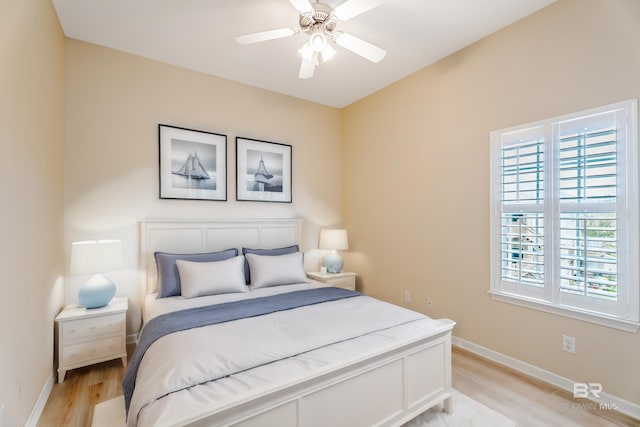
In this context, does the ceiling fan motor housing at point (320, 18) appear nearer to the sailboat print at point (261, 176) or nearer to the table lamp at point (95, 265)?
the sailboat print at point (261, 176)

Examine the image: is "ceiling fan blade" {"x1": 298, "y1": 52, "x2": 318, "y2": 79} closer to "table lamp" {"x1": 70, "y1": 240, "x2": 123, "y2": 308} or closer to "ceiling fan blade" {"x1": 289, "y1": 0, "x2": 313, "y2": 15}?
"ceiling fan blade" {"x1": 289, "y1": 0, "x2": 313, "y2": 15}

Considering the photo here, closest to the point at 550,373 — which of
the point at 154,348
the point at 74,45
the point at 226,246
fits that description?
the point at 154,348

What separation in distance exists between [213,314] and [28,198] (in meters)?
1.32

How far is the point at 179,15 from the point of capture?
243 cm

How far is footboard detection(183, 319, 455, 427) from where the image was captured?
1294 mm

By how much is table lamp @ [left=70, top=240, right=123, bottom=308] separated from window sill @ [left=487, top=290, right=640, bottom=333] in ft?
10.9

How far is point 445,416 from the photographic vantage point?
1.98m

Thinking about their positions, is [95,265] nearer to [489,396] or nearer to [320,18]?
[320,18]

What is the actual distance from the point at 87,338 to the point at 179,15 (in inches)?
108

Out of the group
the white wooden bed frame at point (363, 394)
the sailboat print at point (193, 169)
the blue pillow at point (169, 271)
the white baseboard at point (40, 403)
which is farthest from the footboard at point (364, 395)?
the sailboat print at point (193, 169)

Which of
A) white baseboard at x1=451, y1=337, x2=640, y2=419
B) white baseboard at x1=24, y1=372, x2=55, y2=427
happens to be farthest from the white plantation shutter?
white baseboard at x1=24, y1=372, x2=55, y2=427

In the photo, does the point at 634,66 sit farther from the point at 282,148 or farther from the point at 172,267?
the point at 172,267

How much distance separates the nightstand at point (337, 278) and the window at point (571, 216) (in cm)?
172

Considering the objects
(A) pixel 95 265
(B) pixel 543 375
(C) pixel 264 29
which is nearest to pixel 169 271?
(A) pixel 95 265
